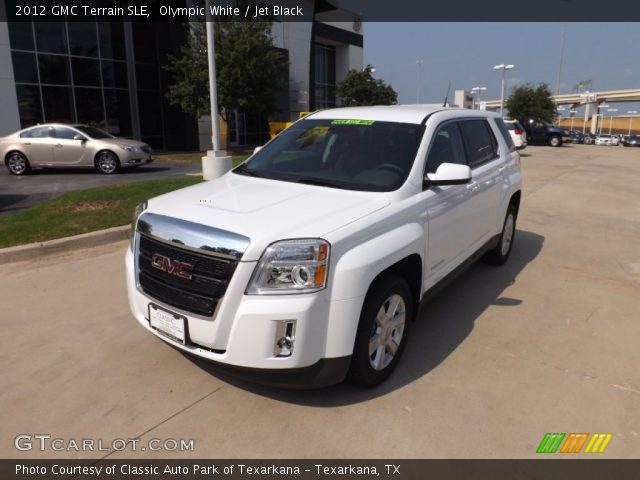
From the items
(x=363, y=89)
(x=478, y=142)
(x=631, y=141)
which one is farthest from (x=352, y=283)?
(x=631, y=141)

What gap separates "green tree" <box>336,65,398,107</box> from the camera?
3500 centimetres

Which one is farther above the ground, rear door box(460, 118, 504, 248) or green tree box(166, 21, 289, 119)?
green tree box(166, 21, 289, 119)

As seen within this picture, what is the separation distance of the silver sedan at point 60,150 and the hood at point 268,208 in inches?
457

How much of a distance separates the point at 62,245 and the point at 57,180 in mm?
7865

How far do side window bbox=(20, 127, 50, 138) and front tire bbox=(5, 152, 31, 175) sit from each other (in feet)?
1.89

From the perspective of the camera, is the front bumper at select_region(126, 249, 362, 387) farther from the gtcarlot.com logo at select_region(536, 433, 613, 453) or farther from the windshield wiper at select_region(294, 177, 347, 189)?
the gtcarlot.com logo at select_region(536, 433, 613, 453)

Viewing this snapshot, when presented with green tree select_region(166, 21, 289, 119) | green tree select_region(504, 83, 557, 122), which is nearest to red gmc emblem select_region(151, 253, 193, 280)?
green tree select_region(166, 21, 289, 119)

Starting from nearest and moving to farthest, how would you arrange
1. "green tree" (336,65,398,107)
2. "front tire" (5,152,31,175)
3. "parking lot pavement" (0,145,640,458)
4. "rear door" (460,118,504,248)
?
"parking lot pavement" (0,145,640,458) < "rear door" (460,118,504,248) < "front tire" (5,152,31,175) < "green tree" (336,65,398,107)

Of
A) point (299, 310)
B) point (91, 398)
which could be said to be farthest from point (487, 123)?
point (91, 398)

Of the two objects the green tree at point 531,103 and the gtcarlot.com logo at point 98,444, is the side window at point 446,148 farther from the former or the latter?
the green tree at point 531,103

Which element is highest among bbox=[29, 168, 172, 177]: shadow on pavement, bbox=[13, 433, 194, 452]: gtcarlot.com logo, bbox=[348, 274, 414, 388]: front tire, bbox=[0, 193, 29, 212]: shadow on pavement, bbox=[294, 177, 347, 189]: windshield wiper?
bbox=[294, 177, 347, 189]: windshield wiper

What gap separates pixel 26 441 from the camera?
2.81m

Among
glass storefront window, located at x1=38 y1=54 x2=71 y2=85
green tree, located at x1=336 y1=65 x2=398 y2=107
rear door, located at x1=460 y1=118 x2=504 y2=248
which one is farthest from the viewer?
green tree, located at x1=336 y1=65 x2=398 y2=107

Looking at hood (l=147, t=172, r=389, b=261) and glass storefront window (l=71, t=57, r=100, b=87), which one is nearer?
hood (l=147, t=172, r=389, b=261)
